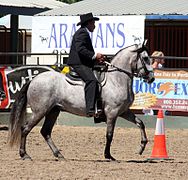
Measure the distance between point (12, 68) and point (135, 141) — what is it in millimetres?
4890

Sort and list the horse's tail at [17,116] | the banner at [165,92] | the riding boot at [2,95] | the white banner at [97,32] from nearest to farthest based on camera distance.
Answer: the horse's tail at [17,116], the banner at [165,92], the riding boot at [2,95], the white banner at [97,32]

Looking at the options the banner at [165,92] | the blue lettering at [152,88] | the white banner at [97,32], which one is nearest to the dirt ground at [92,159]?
the banner at [165,92]

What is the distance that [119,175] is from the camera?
37.3 ft

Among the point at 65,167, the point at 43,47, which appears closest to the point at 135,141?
the point at 65,167

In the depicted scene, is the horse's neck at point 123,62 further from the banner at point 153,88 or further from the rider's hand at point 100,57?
the banner at point 153,88

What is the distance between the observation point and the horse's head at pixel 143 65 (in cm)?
1373

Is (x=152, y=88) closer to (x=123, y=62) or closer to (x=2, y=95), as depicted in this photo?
(x=2, y=95)

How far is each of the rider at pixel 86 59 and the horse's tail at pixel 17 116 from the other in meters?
1.03

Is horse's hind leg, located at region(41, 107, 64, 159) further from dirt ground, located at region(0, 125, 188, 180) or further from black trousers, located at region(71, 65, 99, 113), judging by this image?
black trousers, located at region(71, 65, 99, 113)

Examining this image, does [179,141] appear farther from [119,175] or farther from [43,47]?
[43,47]

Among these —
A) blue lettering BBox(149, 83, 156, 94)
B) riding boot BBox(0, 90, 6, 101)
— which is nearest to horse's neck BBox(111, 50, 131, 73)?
blue lettering BBox(149, 83, 156, 94)

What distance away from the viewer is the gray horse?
13547 millimetres

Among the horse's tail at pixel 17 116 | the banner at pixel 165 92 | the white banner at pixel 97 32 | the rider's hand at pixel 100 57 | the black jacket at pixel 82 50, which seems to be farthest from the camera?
the white banner at pixel 97 32

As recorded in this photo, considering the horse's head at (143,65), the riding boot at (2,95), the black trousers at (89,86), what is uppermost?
A: the horse's head at (143,65)
